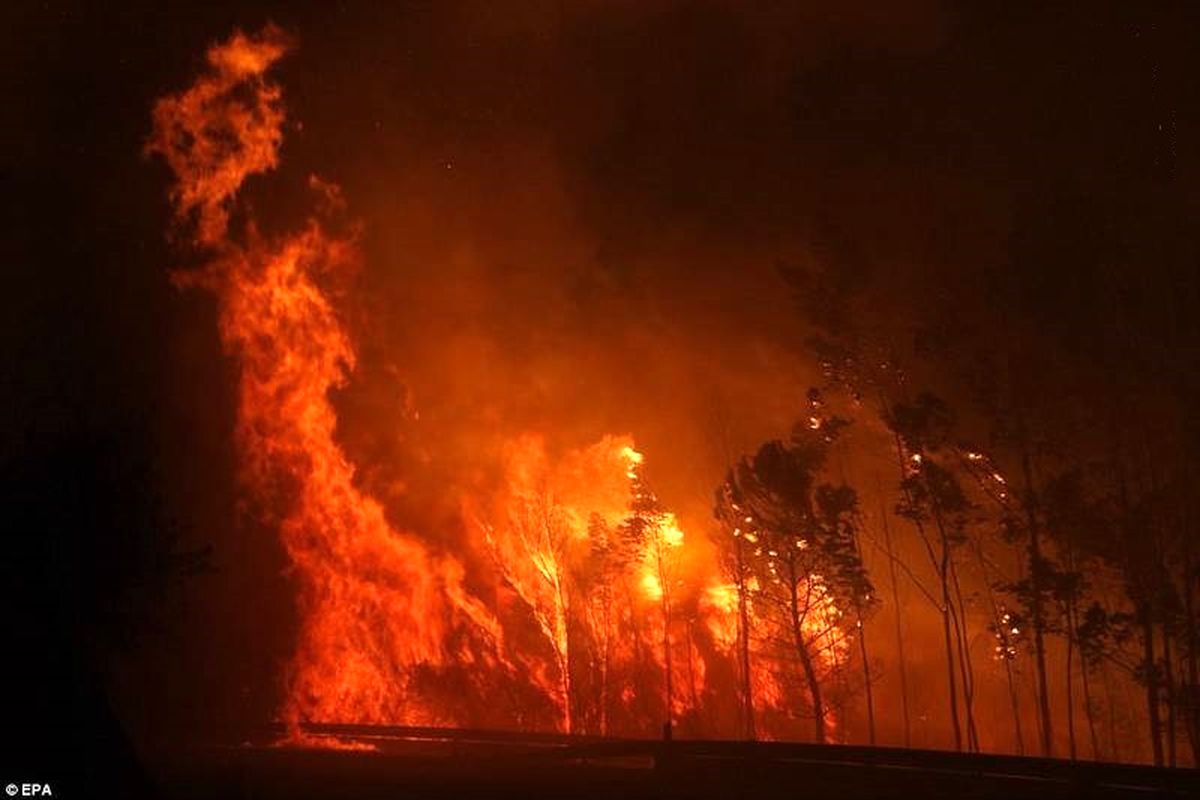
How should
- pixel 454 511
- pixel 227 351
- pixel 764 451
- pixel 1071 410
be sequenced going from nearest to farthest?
pixel 1071 410 < pixel 764 451 < pixel 227 351 < pixel 454 511

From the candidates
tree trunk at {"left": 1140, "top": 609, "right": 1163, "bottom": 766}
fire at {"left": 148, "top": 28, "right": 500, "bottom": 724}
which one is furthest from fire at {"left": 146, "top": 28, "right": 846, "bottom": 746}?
tree trunk at {"left": 1140, "top": 609, "right": 1163, "bottom": 766}

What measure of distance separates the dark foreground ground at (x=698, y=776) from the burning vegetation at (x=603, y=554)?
40.0ft

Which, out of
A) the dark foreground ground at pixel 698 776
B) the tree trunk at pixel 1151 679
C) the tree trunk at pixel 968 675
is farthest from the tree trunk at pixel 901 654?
the dark foreground ground at pixel 698 776

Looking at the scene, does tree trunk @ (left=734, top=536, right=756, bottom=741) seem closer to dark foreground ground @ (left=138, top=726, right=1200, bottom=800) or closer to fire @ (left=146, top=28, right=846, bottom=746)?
fire @ (left=146, top=28, right=846, bottom=746)

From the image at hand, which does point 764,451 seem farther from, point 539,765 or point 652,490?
point 539,765

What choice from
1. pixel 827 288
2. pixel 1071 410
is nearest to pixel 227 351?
pixel 827 288

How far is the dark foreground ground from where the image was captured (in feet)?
48.4

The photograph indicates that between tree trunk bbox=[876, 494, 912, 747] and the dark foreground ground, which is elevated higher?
tree trunk bbox=[876, 494, 912, 747]

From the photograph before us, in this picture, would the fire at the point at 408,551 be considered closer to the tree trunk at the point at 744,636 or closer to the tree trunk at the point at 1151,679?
the tree trunk at the point at 744,636

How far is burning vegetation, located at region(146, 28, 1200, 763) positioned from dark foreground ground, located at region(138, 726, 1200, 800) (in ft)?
40.0

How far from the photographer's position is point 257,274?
36125mm

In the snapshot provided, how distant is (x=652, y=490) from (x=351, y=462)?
12.2m

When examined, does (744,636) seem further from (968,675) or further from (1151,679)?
(1151,679)

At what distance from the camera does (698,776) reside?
52.9 ft
